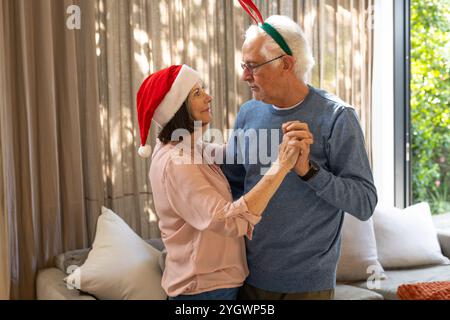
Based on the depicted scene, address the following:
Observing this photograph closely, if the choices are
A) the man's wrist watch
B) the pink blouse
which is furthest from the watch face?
the pink blouse

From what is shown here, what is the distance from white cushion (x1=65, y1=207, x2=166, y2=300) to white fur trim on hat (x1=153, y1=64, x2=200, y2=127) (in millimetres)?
1036

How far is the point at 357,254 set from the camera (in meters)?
3.43

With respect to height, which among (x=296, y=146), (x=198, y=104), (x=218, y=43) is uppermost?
(x=218, y=43)

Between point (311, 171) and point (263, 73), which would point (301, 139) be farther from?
point (263, 73)

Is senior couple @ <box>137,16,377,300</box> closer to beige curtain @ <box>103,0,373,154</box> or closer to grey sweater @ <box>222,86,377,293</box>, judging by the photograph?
grey sweater @ <box>222,86,377,293</box>

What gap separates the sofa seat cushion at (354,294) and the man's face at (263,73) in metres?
1.47

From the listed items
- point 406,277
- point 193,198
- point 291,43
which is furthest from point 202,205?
point 406,277

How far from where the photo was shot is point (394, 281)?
11.1 feet

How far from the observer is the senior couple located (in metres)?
1.78

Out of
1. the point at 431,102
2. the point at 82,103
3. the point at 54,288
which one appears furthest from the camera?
the point at 431,102

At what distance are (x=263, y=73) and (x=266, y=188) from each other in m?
0.44
